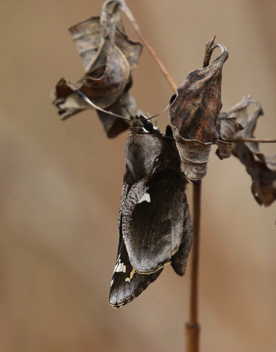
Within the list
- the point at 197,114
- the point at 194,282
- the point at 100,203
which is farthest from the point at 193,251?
the point at 100,203

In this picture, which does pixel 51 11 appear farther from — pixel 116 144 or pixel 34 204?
pixel 34 204

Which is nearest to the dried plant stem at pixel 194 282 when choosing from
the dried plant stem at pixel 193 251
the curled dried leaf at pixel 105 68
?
the dried plant stem at pixel 193 251

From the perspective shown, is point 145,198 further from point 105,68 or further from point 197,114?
point 105,68

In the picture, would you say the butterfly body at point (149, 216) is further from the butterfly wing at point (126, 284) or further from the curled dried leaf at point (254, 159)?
the curled dried leaf at point (254, 159)

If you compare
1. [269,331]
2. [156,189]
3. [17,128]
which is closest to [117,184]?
[17,128]

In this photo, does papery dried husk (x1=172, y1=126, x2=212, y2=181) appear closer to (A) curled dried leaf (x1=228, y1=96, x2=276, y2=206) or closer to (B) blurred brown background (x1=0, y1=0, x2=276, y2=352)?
(A) curled dried leaf (x1=228, y1=96, x2=276, y2=206)

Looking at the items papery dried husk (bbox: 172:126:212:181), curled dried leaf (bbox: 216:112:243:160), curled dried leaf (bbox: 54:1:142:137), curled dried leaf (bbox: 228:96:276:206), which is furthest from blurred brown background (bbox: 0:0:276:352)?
papery dried husk (bbox: 172:126:212:181)
